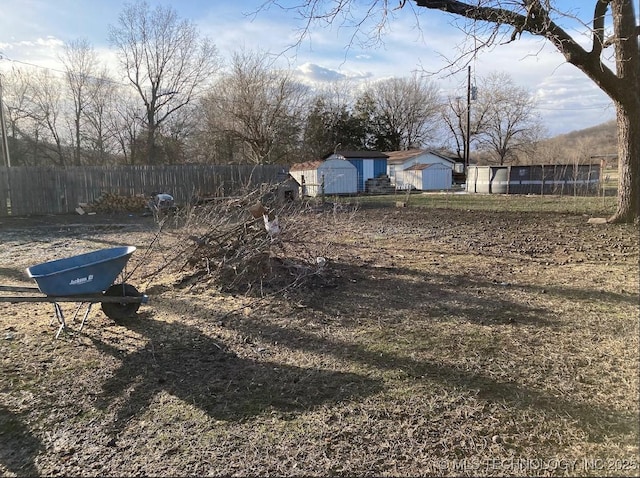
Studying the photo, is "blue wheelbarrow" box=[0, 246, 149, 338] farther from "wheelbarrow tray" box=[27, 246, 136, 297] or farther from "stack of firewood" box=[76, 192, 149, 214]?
"stack of firewood" box=[76, 192, 149, 214]

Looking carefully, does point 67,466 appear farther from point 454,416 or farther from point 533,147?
point 533,147

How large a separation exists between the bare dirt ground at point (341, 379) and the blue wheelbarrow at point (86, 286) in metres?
0.21

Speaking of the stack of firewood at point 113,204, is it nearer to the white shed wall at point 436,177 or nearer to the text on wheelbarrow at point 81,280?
the text on wheelbarrow at point 81,280

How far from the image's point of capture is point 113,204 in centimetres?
1744

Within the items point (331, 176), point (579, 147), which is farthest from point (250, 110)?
point (579, 147)

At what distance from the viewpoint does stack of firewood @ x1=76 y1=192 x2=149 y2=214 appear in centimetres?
1713

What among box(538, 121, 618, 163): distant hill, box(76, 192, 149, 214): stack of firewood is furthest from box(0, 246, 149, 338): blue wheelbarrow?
box(538, 121, 618, 163): distant hill

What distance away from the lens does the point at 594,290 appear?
5.12m

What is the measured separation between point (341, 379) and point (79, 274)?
264 centimetres

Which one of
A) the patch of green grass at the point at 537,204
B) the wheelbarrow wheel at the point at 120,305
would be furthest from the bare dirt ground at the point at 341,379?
the patch of green grass at the point at 537,204

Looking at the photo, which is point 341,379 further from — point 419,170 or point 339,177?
point 419,170

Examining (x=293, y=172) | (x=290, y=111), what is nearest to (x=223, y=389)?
(x=293, y=172)

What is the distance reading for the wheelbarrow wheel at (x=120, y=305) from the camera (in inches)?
174

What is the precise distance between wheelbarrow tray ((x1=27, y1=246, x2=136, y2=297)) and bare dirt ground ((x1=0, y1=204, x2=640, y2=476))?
501 mm
